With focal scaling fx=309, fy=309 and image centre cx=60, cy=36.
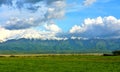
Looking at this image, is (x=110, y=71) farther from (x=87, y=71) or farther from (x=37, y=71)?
(x=37, y=71)

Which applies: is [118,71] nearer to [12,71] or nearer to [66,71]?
[66,71]

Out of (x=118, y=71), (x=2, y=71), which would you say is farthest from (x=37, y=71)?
(x=118, y=71)

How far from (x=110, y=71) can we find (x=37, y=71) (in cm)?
1419

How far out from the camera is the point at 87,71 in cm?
6009

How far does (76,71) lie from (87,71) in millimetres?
2190

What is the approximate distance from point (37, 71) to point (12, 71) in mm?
4731

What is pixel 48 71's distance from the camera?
195 ft

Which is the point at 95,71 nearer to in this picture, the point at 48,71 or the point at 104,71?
the point at 104,71

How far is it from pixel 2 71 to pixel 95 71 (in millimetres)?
17815

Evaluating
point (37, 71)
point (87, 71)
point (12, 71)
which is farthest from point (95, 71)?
point (12, 71)

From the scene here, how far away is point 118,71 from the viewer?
59.9 meters

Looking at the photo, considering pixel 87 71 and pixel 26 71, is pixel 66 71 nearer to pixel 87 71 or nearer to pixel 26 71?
pixel 87 71

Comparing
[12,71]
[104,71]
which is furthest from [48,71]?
[104,71]

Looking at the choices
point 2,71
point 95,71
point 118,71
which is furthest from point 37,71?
point 118,71
